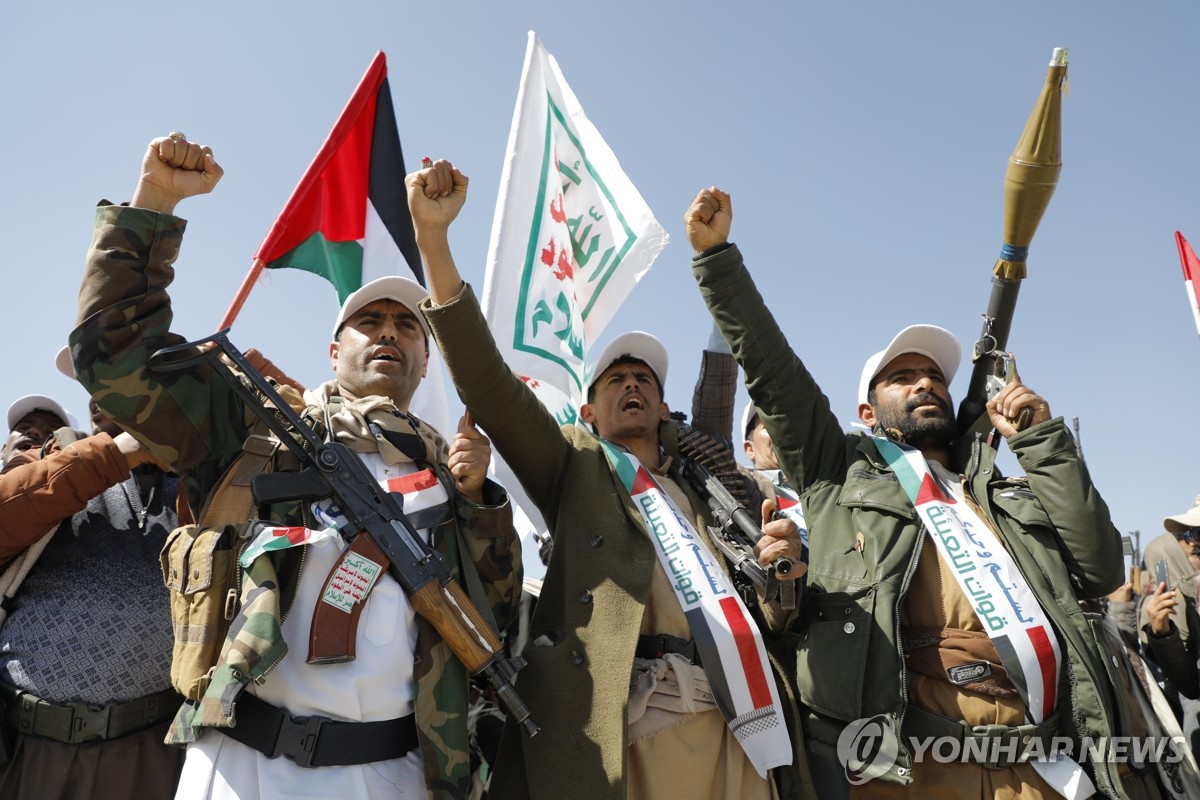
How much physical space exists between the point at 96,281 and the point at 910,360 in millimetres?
3752

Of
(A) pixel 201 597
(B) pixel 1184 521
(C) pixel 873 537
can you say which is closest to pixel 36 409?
(A) pixel 201 597

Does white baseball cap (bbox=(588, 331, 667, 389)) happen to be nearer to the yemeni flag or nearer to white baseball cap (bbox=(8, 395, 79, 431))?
white baseball cap (bbox=(8, 395, 79, 431))

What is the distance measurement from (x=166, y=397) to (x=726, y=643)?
7.43 feet

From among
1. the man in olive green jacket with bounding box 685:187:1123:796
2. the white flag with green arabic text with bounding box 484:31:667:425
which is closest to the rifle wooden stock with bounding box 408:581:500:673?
the man in olive green jacket with bounding box 685:187:1123:796

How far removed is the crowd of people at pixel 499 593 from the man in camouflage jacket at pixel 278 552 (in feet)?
0.04

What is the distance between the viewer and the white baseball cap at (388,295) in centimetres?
417

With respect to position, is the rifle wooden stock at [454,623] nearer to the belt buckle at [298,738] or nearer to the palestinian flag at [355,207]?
the belt buckle at [298,738]

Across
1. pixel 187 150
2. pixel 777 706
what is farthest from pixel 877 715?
pixel 187 150

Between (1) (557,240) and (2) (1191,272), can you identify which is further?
(2) (1191,272)

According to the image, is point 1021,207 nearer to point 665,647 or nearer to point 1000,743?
point 1000,743

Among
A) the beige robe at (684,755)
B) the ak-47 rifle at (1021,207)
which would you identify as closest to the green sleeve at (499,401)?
the beige robe at (684,755)

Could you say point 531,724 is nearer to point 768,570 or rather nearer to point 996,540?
point 768,570

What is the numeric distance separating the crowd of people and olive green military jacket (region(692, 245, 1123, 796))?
1 centimetres

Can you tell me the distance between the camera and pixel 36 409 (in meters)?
5.33
